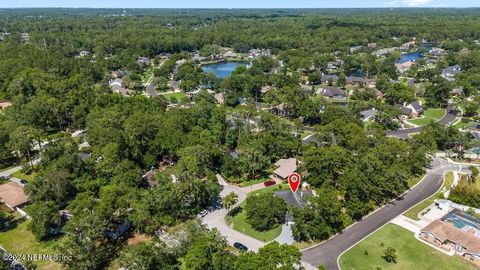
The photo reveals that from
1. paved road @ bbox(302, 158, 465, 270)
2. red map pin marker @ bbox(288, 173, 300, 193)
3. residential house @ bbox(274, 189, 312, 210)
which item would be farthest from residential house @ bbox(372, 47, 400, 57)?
red map pin marker @ bbox(288, 173, 300, 193)

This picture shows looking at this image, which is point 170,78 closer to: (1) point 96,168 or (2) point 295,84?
(2) point 295,84

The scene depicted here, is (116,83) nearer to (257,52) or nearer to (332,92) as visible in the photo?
(332,92)

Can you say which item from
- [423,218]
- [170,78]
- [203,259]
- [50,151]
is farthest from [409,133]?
[170,78]

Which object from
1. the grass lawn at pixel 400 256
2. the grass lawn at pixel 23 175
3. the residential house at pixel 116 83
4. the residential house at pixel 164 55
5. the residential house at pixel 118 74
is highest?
the residential house at pixel 164 55

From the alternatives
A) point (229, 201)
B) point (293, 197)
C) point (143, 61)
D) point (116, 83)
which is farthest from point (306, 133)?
point (143, 61)

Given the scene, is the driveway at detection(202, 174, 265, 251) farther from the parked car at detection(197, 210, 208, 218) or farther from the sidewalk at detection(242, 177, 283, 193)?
the sidewalk at detection(242, 177, 283, 193)

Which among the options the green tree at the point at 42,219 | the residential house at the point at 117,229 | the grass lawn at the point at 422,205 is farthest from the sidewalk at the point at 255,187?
the green tree at the point at 42,219

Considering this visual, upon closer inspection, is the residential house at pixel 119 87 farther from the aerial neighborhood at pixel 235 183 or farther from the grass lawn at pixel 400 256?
the grass lawn at pixel 400 256
